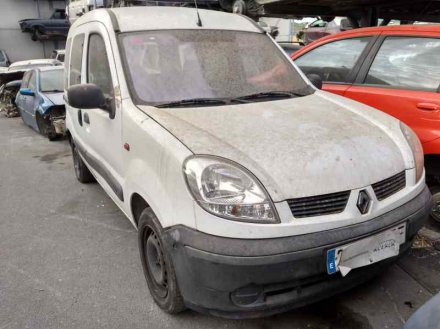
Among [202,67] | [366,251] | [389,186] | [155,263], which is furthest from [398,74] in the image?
[155,263]

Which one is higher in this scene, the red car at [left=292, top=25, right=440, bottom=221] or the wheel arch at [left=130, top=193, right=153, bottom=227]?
the red car at [left=292, top=25, right=440, bottom=221]

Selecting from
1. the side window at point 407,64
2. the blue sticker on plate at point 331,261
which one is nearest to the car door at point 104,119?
the blue sticker on plate at point 331,261

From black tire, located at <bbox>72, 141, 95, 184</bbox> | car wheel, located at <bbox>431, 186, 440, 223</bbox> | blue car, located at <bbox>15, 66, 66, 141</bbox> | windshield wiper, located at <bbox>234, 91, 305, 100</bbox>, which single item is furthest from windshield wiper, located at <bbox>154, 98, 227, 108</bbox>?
blue car, located at <bbox>15, 66, 66, 141</bbox>

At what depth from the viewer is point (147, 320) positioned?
264 centimetres

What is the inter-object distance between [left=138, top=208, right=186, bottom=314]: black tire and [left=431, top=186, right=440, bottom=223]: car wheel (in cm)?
231

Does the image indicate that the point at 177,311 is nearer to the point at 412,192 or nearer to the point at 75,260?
the point at 75,260

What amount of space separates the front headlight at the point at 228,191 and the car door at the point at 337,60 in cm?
223

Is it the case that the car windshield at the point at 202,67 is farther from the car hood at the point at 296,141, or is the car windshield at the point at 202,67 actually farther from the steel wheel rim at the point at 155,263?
the steel wheel rim at the point at 155,263

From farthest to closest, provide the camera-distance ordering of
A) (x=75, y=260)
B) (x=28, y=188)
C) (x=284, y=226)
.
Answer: (x=28, y=188) < (x=75, y=260) < (x=284, y=226)

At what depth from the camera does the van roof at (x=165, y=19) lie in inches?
131

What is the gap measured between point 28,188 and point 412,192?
14.6 feet

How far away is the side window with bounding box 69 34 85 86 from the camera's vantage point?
4066mm

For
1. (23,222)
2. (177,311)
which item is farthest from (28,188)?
(177,311)

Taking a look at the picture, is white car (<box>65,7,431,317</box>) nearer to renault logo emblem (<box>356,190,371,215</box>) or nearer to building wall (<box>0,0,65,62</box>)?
renault logo emblem (<box>356,190,371,215</box>)
